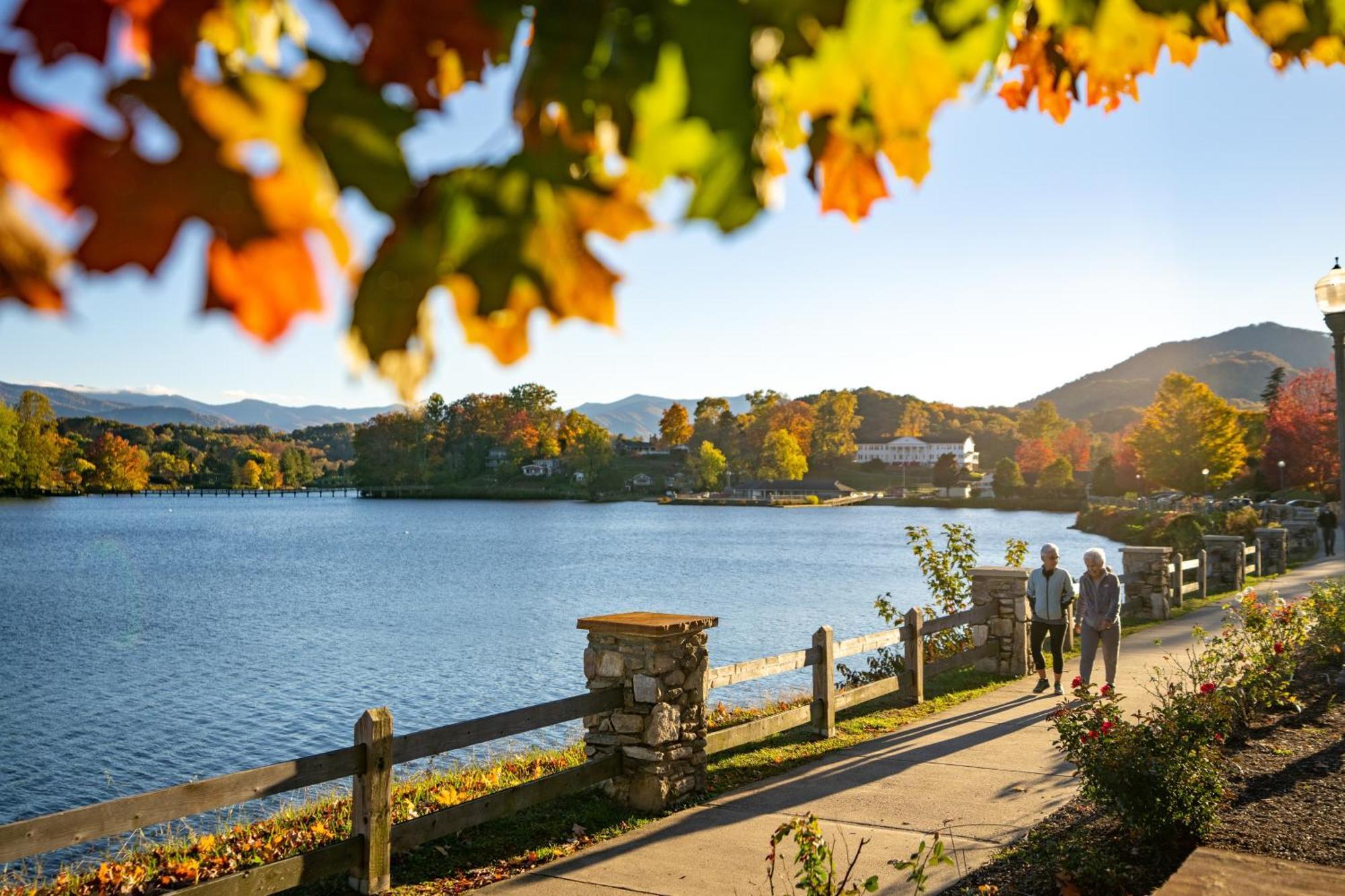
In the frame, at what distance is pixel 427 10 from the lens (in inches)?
44.7

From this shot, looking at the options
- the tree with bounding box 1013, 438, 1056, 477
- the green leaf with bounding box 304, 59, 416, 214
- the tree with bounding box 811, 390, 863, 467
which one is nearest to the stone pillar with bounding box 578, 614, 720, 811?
the green leaf with bounding box 304, 59, 416, 214

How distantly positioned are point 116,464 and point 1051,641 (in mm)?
144168

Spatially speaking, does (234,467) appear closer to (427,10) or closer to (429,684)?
(429,684)

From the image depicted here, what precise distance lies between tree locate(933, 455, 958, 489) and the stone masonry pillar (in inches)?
4441

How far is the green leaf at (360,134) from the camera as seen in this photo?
0.96m

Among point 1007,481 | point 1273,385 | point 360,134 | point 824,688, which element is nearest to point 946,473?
point 1007,481

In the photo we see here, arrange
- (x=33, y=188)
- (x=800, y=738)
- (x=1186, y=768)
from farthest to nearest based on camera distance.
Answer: (x=800, y=738), (x=1186, y=768), (x=33, y=188)

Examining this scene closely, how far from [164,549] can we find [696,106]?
67283 mm

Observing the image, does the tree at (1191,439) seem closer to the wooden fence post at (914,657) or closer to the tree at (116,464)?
the wooden fence post at (914,657)

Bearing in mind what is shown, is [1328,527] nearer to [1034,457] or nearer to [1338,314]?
[1338,314]

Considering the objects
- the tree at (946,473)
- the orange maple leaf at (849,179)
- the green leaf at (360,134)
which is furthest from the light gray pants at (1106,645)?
the tree at (946,473)

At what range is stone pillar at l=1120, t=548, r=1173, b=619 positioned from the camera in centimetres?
1633

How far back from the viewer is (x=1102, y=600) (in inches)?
383

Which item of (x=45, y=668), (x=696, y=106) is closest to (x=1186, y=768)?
(x=696, y=106)
